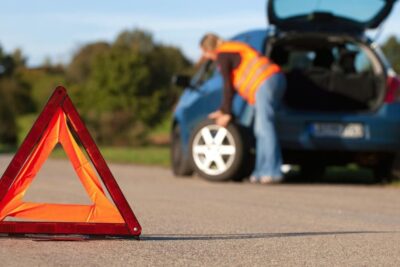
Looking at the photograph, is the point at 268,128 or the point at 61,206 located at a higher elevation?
the point at 61,206

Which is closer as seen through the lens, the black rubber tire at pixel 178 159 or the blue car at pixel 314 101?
the blue car at pixel 314 101

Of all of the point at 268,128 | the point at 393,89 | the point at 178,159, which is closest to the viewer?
the point at 268,128

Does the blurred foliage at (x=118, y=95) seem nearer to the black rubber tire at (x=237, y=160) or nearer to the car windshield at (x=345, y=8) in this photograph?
the car windshield at (x=345, y=8)

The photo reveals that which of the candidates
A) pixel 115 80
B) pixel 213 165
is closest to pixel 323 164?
pixel 213 165

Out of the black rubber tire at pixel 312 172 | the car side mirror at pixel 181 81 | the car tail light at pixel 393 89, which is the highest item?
the car tail light at pixel 393 89

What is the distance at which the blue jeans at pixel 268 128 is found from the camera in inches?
414

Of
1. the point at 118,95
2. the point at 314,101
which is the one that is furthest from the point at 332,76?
the point at 118,95

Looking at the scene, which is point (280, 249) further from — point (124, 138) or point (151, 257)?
point (124, 138)

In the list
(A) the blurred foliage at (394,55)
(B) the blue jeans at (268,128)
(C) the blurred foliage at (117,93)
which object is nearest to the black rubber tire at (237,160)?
(B) the blue jeans at (268,128)

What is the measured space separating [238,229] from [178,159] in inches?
239

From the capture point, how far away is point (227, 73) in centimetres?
1087

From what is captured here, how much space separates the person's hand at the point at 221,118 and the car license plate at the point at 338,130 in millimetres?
905

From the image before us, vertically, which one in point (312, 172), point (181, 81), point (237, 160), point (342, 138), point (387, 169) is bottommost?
point (312, 172)

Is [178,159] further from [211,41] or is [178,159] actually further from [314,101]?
[314,101]
